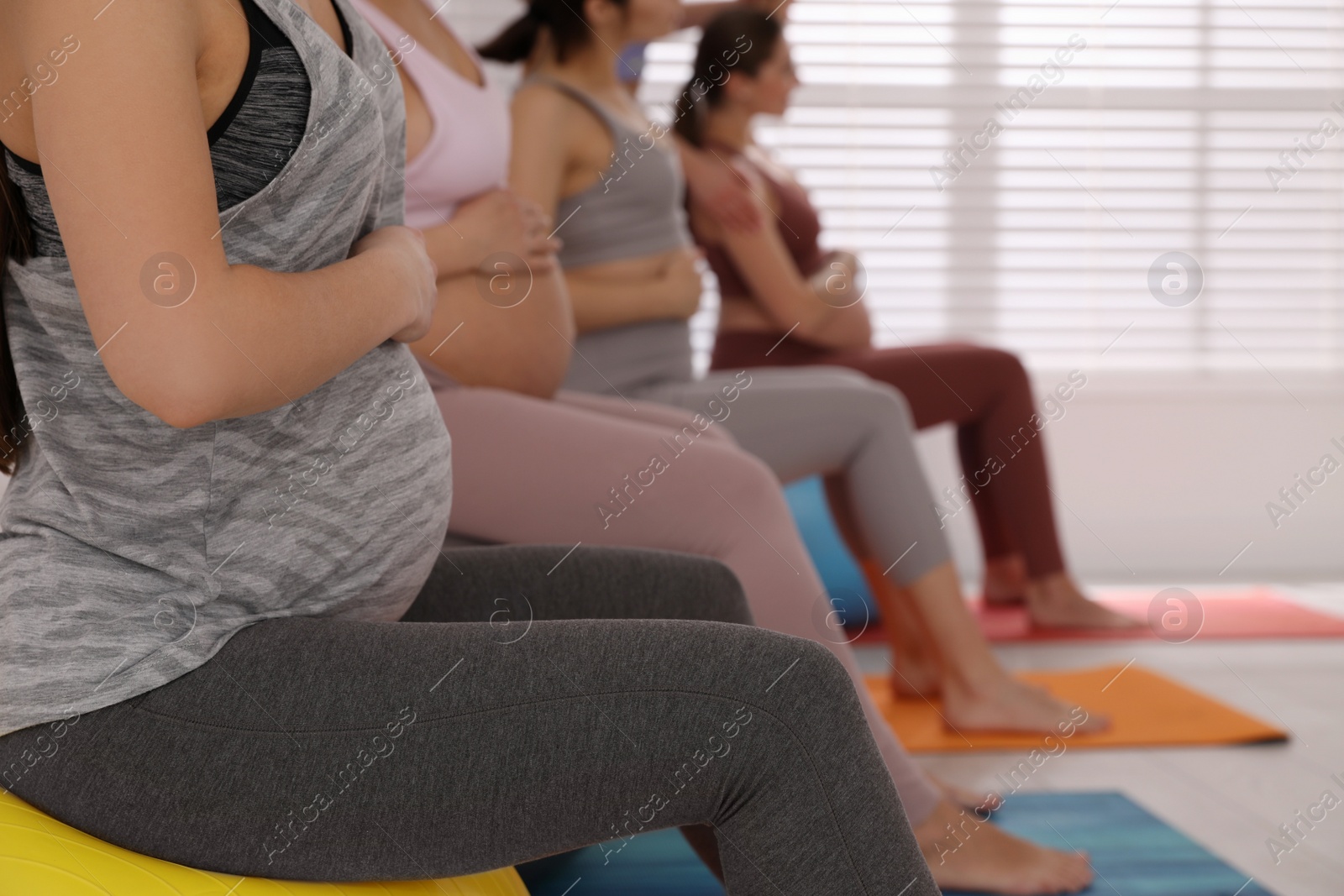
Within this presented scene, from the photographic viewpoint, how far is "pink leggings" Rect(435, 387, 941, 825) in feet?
3.07

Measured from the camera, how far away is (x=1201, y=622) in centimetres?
231

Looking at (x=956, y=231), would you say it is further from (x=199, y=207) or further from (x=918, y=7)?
(x=199, y=207)

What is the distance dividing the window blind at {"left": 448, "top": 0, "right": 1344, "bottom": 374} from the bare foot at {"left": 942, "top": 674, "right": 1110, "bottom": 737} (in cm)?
157

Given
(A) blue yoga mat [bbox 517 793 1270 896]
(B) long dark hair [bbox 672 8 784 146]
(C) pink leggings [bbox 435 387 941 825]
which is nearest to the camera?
(C) pink leggings [bbox 435 387 941 825]

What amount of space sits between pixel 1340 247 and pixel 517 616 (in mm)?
3076

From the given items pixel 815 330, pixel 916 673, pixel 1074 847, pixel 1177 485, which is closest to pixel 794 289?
pixel 815 330

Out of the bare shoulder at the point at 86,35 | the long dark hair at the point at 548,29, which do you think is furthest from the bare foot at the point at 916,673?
the bare shoulder at the point at 86,35

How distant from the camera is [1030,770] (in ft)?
4.76

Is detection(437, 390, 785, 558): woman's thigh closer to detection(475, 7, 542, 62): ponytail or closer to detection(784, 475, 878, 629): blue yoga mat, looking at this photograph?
detection(475, 7, 542, 62): ponytail

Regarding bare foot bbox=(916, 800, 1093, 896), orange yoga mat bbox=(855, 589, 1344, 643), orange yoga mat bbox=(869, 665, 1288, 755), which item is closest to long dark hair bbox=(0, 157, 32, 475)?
bare foot bbox=(916, 800, 1093, 896)

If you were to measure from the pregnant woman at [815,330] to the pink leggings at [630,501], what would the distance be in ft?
2.49

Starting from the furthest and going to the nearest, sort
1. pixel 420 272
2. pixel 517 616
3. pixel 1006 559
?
pixel 1006 559 → pixel 517 616 → pixel 420 272

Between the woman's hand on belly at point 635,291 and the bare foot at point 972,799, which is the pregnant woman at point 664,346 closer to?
the woman's hand on belly at point 635,291

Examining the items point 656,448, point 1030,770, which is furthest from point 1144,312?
point 656,448
